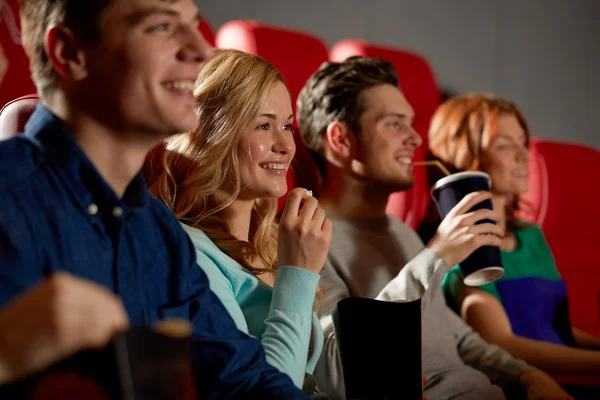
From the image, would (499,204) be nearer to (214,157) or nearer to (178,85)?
(214,157)

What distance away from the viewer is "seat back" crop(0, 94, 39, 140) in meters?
0.86

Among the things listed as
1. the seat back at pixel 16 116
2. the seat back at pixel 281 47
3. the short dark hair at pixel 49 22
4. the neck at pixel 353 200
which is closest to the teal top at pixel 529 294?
the neck at pixel 353 200

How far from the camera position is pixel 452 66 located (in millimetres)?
2496

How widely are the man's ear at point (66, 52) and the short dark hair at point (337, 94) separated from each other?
31.9 inches

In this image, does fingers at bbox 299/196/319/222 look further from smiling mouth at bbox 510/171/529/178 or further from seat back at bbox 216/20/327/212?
smiling mouth at bbox 510/171/529/178

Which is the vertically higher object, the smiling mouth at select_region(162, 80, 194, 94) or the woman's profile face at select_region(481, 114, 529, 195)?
the smiling mouth at select_region(162, 80, 194, 94)

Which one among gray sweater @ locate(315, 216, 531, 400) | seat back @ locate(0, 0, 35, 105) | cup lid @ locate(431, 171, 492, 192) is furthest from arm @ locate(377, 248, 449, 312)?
seat back @ locate(0, 0, 35, 105)

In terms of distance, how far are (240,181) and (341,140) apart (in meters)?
0.43

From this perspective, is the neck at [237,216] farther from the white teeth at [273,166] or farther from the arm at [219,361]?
the arm at [219,361]

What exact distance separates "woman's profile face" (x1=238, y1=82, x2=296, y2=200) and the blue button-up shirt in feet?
0.89

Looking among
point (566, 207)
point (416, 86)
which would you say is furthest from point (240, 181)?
point (566, 207)

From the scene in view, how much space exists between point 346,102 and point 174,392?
1030 mm

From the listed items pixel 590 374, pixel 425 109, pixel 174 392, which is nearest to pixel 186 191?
pixel 174 392

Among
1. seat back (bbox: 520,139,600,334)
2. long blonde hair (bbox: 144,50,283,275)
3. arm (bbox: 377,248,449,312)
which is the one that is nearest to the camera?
long blonde hair (bbox: 144,50,283,275)
